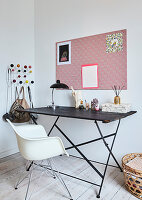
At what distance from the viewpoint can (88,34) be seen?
8.49 feet

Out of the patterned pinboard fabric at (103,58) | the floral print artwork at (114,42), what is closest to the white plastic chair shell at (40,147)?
the patterned pinboard fabric at (103,58)

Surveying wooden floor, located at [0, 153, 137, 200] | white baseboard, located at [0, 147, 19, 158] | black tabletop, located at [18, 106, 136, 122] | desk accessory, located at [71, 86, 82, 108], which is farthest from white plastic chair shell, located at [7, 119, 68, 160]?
white baseboard, located at [0, 147, 19, 158]

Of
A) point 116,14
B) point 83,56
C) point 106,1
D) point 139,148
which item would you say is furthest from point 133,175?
point 106,1

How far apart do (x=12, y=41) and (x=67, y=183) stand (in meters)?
2.20

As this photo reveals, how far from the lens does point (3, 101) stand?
2797 millimetres

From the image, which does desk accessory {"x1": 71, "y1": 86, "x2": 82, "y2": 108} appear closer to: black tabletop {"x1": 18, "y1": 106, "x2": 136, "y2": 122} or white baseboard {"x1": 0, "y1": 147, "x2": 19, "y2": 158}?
black tabletop {"x1": 18, "y1": 106, "x2": 136, "y2": 122}

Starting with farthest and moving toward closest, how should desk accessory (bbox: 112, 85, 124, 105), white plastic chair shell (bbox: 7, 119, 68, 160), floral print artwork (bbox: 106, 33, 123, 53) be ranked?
floral print artwork (bbox: 106, 33, 123, 53)
desk accessory (bbox: 112, 85, 124, 105)
white plastic chair shell (bbox: 7, 119, 68, 160)

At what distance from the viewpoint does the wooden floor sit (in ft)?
5.94

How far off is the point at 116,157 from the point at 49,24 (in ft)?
7.44

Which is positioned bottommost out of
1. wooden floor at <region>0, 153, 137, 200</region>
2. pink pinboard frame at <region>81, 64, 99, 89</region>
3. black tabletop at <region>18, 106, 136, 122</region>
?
wooden floor at <region>0, 153, 137, 200</region>

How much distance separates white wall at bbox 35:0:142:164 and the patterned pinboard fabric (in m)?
0.07

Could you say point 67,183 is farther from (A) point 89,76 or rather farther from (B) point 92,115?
(A) point 89,76

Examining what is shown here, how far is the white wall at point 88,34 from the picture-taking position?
2227mm

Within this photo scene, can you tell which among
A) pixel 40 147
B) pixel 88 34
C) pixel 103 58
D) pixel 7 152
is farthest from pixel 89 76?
pixel 7 152
